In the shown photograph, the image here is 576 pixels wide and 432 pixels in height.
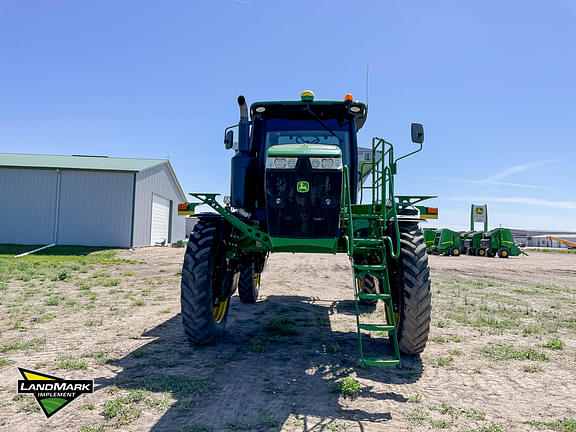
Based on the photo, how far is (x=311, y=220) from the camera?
13.2ft

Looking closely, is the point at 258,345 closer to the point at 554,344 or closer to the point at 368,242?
the point at 368,242

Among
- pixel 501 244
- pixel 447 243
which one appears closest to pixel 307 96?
pixel 447 243

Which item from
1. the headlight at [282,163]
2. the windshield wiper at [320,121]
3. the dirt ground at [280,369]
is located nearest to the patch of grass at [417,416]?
the dirt ground at [280,369]

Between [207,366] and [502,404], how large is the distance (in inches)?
106

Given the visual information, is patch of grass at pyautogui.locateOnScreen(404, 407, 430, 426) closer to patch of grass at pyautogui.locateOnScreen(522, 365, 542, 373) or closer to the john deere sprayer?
the john deere sprayer

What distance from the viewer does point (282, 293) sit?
856 cm

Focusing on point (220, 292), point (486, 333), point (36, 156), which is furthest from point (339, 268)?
point (36, 156)

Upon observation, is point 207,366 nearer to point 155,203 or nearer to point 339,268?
point 339,268

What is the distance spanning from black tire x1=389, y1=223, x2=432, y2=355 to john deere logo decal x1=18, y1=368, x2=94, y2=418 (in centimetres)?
307

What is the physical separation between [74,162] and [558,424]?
23.0 meters

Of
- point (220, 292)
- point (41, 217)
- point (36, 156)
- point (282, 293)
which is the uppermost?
point (36, 156)

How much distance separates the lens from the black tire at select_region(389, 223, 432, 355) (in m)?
3.91

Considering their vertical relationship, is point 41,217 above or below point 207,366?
above

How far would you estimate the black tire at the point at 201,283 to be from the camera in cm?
416
